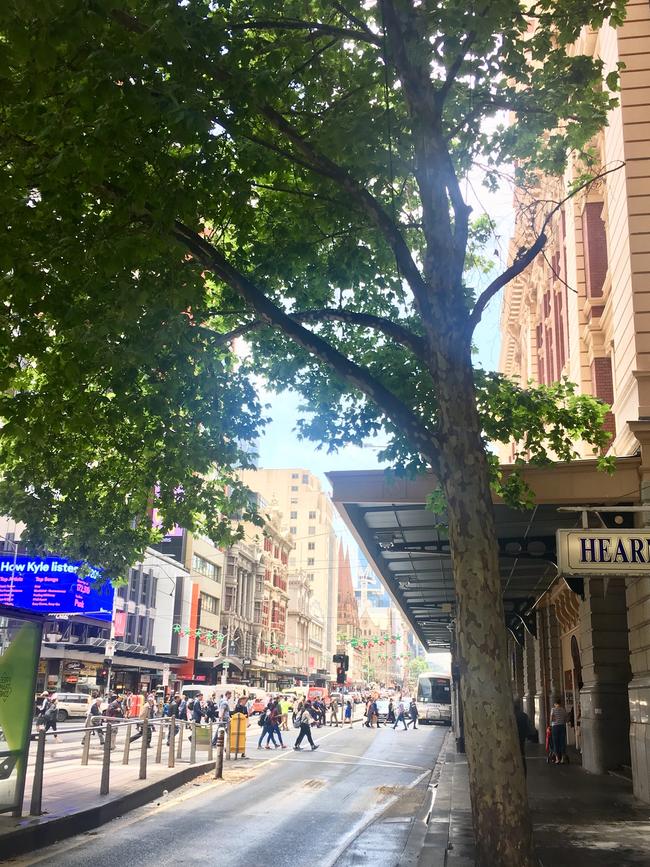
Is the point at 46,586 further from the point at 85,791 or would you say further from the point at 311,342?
the point at 311,342

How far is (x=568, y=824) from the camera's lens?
442 inches

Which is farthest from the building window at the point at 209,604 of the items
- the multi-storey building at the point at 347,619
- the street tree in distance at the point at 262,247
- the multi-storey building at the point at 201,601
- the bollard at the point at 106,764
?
the multi-storey building at the point at 347,619

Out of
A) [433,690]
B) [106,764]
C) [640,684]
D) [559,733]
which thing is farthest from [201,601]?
[640,684]

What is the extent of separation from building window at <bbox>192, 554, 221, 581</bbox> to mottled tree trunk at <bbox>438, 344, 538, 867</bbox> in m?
70.9

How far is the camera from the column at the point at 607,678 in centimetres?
1798

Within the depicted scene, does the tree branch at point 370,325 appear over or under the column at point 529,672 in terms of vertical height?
over

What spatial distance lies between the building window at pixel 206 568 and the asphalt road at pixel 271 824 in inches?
2234

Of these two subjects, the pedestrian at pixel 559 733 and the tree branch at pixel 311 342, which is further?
the pedestrian at pixel 559 733

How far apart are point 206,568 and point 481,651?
75189 millimetres

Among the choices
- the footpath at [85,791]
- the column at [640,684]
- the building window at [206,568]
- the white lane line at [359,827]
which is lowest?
the white lane line at [359,827]

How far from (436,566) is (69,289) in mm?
21067

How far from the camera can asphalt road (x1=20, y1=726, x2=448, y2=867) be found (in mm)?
Result: 9523

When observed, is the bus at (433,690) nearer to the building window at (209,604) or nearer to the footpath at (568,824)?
the building window at (209,604)

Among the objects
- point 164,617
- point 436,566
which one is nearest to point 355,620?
point 164,617
